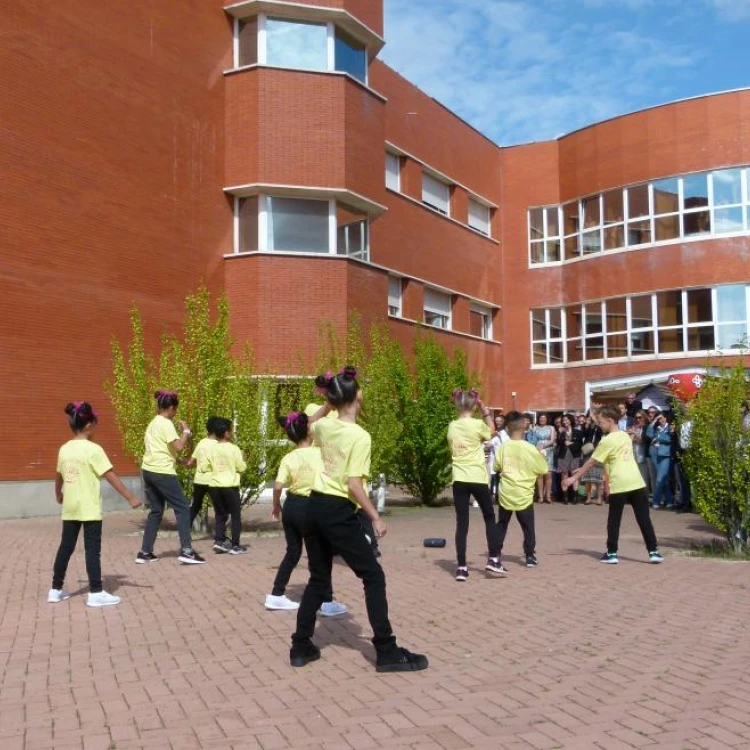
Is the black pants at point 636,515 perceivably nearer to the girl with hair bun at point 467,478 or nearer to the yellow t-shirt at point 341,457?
the girl with hair bun at point 467,478

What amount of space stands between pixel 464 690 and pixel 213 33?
1872 cm

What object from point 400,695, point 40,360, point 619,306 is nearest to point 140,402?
point 40,360

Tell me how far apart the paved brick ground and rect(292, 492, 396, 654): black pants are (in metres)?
0.28

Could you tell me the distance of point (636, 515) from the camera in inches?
427

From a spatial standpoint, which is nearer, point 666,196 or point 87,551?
point 87,551

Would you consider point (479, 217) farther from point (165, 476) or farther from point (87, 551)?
point (87, 551)

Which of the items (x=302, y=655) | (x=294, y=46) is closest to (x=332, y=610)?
(x=302, y=655)

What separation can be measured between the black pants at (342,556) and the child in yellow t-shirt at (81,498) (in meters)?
2.81

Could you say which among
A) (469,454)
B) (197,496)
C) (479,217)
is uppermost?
(479,217)

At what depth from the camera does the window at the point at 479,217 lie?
32.1 metres

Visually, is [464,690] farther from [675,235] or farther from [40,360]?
[675,235]

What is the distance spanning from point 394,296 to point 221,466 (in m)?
15.7

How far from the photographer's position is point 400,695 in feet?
18.4

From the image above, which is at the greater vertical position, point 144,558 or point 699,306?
point 699,306
